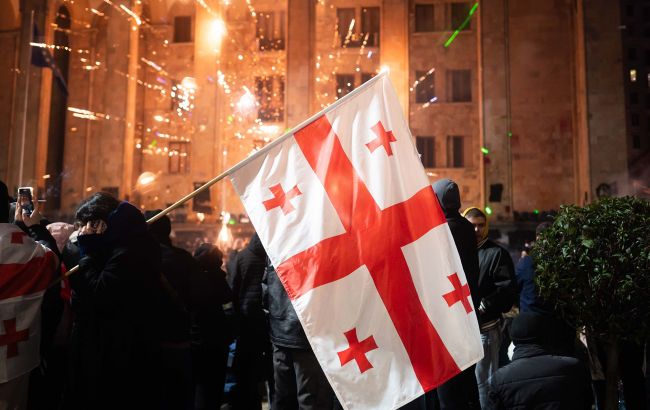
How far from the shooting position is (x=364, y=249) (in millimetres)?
3094

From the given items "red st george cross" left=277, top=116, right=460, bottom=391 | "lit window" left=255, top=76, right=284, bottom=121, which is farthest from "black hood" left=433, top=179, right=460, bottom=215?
"lit window" left=255, top=76, right=284, bottom=121

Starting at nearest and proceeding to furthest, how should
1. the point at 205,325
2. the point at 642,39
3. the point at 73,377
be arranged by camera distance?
the point at 73,377
the point at 205,325
the point at 642,39

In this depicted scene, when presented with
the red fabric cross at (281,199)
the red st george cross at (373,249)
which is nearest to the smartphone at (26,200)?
the red fabric cross at (281,199)

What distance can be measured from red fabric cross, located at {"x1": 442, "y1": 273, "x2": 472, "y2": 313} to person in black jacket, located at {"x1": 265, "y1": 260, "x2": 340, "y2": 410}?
1.14m

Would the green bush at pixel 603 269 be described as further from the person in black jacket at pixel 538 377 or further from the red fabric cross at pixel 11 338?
the red fabric cross at pixel 11 338

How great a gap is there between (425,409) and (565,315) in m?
1.23

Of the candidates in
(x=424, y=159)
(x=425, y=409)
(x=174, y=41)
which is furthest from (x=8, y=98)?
(x=425, y=409)

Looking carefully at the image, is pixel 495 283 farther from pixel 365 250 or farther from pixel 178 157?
pixel 178 157

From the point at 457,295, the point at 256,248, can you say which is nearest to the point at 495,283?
the point at 457,295

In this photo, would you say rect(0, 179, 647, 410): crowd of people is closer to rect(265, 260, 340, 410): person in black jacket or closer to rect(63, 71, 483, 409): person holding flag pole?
rect(265, 260, 340, 410): person in black jacket

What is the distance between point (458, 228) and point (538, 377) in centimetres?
129

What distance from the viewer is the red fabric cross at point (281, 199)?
123 inches

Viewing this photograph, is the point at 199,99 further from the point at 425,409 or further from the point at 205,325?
the point at 425,409

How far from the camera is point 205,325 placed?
5.11 metres
